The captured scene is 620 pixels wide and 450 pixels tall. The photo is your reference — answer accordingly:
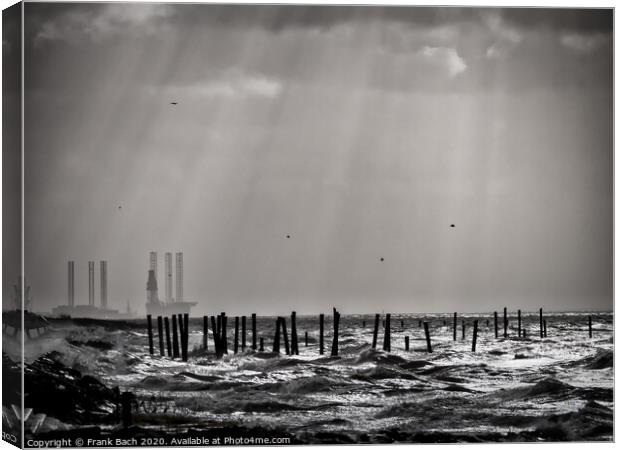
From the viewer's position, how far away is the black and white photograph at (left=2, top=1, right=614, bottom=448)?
1419cm

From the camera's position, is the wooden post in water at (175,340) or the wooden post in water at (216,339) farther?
the wooden post in water at (216,339)

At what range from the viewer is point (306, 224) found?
49.0 feet

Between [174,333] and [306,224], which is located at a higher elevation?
[306,224]

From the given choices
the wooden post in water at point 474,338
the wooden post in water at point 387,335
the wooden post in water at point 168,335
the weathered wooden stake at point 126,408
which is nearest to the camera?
the weathered wooden stake at point 126,408

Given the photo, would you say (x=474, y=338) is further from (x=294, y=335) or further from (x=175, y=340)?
(x=175, y=340)

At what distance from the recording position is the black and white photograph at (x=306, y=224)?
14188mm

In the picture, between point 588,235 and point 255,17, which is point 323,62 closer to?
point 255,17

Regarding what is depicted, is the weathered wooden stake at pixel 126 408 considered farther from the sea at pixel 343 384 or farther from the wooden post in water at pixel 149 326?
the wooden post in water at pixel 149 326

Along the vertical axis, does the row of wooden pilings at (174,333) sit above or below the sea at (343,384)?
above

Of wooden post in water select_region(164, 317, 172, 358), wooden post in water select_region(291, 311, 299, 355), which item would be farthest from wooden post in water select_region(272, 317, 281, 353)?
wooden post in water select_region(164, 317, 172, 358)

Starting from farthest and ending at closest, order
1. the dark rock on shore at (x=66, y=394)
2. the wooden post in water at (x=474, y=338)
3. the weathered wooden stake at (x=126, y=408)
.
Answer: the wooden post in water at (x=474, y=338), the weathered wooden stake at (x=126, y=408), the dark rock on shore at (x=66, y=394)

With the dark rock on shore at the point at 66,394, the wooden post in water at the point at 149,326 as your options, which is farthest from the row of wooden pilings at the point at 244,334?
the dark rock on shore at the point at 66,394

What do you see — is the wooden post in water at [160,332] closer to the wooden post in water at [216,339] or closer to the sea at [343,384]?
the sea at [343,384]

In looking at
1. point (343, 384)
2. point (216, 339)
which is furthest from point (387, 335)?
point (216, 339)
